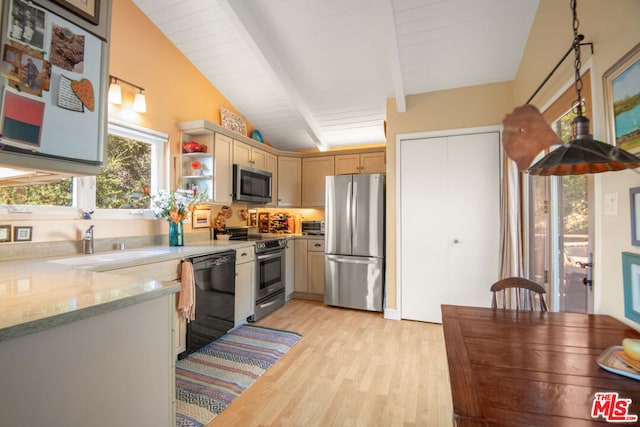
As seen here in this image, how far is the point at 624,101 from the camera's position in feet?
4.09

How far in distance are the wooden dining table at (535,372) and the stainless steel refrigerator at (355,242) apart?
87.1 inches


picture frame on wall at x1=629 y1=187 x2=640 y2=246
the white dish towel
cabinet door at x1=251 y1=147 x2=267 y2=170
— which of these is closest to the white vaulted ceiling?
cabinet door at x1=251 y1=147 x2=267 y2=170

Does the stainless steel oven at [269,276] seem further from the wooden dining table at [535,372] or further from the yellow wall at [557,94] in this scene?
the wooden dining table at [535,372]

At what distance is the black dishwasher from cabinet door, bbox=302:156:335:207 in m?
1.97

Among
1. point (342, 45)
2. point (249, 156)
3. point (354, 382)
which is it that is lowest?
point (354, 382)

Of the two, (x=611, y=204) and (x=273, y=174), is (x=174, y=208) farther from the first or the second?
(x=611, y=204)

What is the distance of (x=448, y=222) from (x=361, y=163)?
167 cm

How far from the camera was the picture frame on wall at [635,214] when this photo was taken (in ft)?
3.83

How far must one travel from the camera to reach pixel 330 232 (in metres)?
3.86

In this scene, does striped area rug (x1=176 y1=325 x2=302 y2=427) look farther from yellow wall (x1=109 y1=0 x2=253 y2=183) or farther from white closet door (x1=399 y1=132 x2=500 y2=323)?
yellow wall (x1=109 y1=0 x2=253 y2=183)

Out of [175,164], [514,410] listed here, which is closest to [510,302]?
[514,410]

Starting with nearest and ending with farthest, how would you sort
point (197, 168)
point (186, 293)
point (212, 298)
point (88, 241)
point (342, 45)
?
point (88, 241)
point (186, 293)
point (212, 298)
point (342, 45)
point (197, 168)

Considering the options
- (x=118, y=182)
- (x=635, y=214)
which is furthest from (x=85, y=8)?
(x=635, y=214)

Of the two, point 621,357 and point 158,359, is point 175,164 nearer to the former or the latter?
point 158,359
